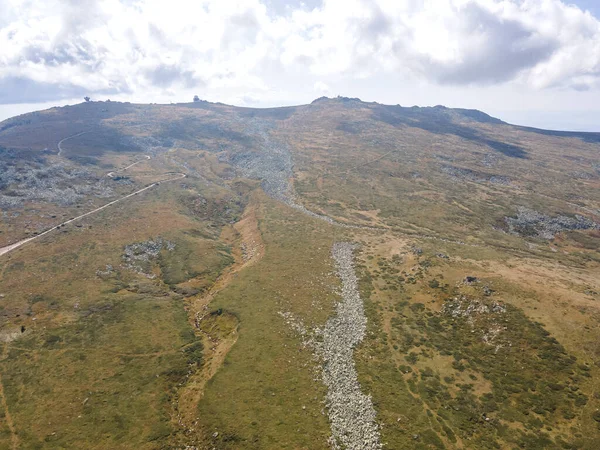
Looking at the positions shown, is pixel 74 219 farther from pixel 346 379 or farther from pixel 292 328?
pixel 346 379

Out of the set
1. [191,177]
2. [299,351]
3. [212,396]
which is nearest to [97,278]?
[212,396]

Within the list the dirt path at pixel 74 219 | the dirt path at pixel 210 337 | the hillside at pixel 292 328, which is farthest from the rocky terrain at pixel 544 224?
the dirt path at pixel 74 219

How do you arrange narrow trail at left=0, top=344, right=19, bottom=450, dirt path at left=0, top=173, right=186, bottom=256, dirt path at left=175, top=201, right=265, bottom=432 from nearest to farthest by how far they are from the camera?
narrow trail at left=0, top=344, right=19, bottom=450
dirt path at left=175, top=201, right=265, bottom=432
dirt path at left=0, top=173, right=186, bottom=256

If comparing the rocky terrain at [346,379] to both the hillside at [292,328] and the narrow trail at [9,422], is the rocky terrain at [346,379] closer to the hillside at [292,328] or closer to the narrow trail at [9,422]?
the hillside at [292,328]

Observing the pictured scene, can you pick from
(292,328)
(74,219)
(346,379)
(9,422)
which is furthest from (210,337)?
(74,219)

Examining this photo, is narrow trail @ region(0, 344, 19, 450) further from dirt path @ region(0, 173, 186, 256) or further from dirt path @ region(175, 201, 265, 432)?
dirt path @ region(0, 173, 186, 256)

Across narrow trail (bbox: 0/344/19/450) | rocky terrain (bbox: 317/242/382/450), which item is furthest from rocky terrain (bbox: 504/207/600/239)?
narrow trail (bbox: 0/344/19/450)
